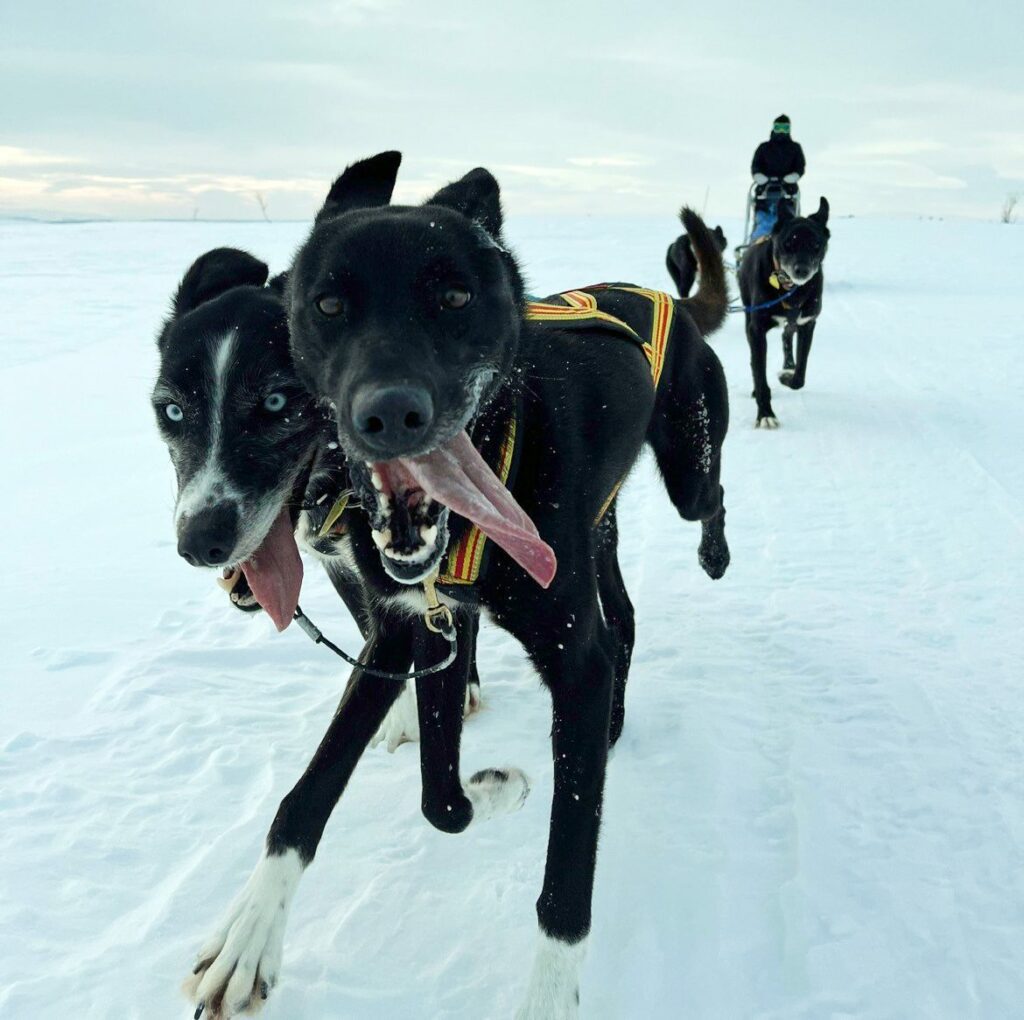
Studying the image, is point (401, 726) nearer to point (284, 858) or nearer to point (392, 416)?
point (284, 858)

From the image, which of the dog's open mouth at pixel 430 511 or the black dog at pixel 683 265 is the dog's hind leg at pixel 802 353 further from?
the dog's open mouth at pixel 430 511

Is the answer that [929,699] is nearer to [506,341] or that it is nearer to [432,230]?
[506,341]

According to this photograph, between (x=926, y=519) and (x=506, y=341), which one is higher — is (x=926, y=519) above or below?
below

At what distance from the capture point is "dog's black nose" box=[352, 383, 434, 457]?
5.07 feet

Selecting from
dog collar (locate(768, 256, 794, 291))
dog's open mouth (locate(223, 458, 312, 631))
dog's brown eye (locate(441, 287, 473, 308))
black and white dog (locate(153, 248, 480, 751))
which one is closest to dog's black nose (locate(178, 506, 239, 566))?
black and white dog (locate(153, 248, 480, 751))

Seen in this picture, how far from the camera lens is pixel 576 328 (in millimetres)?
2586

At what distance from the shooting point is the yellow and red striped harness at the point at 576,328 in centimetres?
196

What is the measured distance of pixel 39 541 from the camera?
14.4 ft

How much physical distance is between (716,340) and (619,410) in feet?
28.2

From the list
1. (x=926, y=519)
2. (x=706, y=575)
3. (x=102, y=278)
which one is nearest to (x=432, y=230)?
(x=706, y=575)

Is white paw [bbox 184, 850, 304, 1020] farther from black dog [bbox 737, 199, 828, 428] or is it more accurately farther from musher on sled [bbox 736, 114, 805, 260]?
musher on sled [bbox 736, 114, 805, 260]

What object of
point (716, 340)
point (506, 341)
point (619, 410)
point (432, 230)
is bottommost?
point (716, 340)

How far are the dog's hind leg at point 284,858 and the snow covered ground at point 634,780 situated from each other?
0.09m

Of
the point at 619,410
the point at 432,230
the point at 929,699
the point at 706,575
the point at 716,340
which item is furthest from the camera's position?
the point at 716,340
